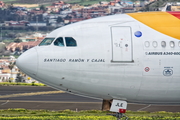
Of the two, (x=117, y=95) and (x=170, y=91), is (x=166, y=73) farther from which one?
(x=117, y=95)

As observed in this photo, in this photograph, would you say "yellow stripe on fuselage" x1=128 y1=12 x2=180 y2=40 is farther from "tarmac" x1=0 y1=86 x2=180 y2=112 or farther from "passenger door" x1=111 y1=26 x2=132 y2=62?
"tarmac" x1=0 y1=86 x2=180 y2=112

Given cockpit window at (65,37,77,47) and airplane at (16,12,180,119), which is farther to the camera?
cockpit window at (65,37,77,47)

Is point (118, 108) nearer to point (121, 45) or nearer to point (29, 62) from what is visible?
point (121, 45)

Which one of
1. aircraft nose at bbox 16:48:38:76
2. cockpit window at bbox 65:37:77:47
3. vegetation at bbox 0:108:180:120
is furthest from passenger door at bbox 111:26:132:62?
vegetation at bbox 0:108:180:120

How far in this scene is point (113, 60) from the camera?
18.3 metres

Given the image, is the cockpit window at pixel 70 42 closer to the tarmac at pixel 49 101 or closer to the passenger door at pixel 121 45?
the passenger door at pixel 121 45

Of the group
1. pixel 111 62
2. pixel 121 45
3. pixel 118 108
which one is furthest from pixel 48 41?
pixel 118 108

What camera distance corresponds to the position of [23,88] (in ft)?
162

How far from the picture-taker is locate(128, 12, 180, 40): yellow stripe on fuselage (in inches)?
743

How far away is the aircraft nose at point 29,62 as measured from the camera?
18.0m

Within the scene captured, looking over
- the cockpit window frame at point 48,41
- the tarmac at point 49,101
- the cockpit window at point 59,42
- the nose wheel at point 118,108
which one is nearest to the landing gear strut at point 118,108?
the nose wheel at point 118,108

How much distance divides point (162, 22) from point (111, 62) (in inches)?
97.2

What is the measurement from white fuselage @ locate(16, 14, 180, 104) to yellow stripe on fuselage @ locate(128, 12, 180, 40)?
0.64 ft

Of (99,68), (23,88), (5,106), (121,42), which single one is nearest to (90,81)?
(99,68)
